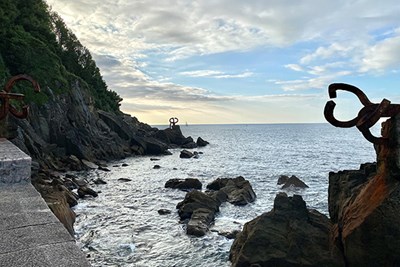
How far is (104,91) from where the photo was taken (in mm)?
71125

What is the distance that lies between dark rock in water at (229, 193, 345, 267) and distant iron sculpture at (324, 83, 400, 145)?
4393 millimetres

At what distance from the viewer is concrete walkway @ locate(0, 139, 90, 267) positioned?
267 centimetres

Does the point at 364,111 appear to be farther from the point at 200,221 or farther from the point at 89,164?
the point at 89,164

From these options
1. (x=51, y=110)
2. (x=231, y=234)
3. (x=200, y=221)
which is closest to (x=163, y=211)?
(x=200, y=221)

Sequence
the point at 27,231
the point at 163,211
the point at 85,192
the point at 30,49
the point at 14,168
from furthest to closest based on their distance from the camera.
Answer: the point at 30,49, the point at 85,192, the point at 163,211, the point at 14,168, the point at 27,231

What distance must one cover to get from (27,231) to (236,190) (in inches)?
785

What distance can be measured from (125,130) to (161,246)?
3825cm

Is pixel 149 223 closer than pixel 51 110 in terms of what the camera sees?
Yes

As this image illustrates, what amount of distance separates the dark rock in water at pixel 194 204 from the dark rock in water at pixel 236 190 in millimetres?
2495

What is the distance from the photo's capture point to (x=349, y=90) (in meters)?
4.50

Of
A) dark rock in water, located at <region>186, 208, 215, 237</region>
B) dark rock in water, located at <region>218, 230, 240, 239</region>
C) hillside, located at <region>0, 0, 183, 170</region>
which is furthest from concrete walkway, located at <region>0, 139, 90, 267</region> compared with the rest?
hillside, located at <region>0, 0, 183, 170</region>

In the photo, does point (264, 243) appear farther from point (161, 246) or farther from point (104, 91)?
point (104, 91)

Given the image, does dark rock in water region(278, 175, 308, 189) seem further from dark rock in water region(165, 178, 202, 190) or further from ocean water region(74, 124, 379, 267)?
dark rock in water region(165, 178, 202, 190)

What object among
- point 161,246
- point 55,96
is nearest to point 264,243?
point 161,246
